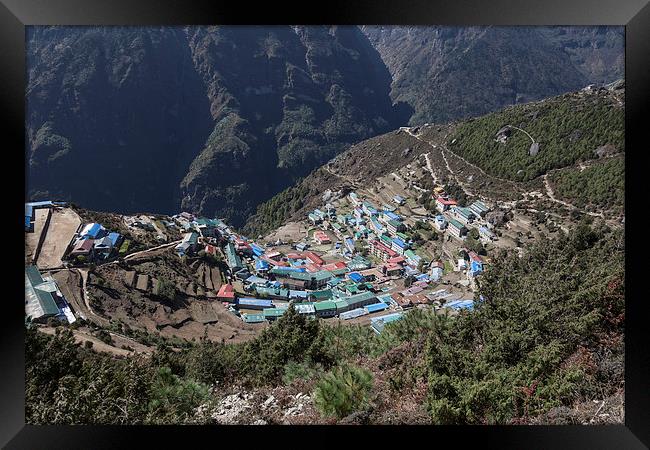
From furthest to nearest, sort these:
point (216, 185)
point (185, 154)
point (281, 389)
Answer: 1. point (185, 154)
2. point (216, 185)
3. point (281, 389)

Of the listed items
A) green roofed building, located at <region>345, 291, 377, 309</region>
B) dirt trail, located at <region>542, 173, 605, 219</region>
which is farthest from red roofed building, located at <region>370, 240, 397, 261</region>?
dirt trail, located at <region>542, 173, 605, 219</region>

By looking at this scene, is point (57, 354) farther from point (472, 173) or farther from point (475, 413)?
point (472, 173)

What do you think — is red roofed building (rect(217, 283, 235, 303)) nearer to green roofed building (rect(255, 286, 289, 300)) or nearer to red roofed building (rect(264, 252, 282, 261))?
green roofed building (rect(255, 286, 289, 300))

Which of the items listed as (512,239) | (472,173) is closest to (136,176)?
(472,173)

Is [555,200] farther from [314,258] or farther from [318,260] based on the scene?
[314,258]

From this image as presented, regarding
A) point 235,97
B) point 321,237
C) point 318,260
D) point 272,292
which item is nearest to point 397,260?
point 318,260

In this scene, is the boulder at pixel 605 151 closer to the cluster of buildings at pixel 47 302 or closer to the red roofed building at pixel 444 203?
the red roofed building at pixel 444 203

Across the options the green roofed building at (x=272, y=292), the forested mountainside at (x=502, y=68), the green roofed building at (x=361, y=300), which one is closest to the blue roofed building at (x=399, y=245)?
the green roofed building at (x=361, y=300)
